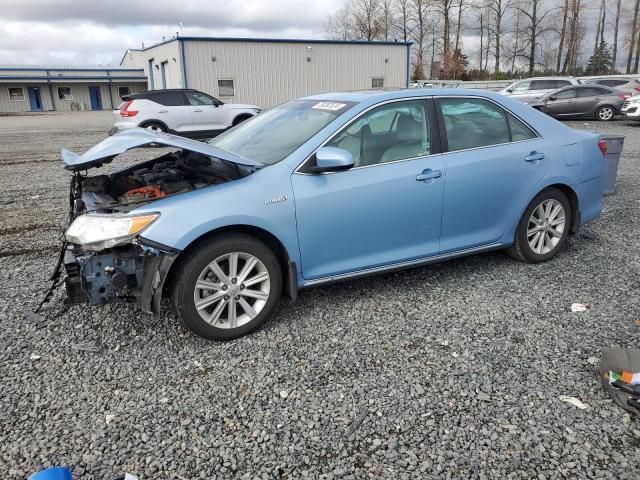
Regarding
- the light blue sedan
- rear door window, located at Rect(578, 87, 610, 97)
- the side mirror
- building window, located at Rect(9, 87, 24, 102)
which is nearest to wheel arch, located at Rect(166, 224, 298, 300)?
the light blue sedan

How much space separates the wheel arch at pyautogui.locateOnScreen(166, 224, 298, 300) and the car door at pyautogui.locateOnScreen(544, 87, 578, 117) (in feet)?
61.4

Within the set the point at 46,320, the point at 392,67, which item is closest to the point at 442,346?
the point at 46,320

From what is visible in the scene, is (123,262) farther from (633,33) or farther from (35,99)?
(633,33)

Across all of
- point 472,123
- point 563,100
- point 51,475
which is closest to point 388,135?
point 472,123

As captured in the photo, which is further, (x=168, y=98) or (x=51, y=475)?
(x=168, y=98)

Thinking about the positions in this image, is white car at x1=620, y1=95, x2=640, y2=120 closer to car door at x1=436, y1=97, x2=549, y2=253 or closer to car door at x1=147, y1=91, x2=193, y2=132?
car door at x1=147, y1=91, x2=193, y2=132

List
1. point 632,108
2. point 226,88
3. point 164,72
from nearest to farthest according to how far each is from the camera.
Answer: point 632,108, point 226,88, point 164,72

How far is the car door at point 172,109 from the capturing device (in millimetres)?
15664

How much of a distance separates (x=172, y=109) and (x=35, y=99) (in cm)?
4038

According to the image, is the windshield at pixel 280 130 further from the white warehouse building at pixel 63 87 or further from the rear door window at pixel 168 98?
the white warehouse building at pixel 63 87

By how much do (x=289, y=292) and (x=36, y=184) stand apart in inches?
281

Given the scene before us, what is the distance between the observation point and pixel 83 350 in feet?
11.1

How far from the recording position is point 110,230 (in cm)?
314

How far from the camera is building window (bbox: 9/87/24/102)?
47344 mm
